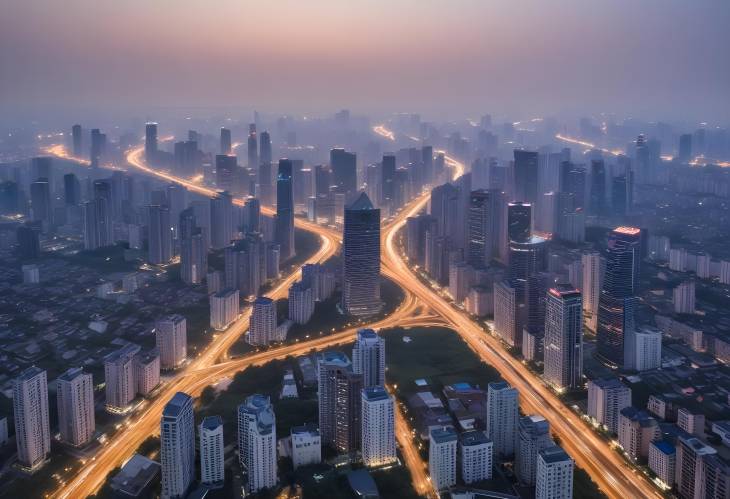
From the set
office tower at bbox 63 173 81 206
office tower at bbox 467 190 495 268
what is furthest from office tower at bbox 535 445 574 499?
office tower at bbox 63 173 81 206

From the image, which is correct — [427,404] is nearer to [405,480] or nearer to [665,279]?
[405,480]

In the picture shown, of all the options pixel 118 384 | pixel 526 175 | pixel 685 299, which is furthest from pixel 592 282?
pixel 526 175

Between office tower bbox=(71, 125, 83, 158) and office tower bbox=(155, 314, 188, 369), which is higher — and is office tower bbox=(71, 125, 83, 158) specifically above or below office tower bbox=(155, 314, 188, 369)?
above

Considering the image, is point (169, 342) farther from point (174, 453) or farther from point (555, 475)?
point (555, 475)

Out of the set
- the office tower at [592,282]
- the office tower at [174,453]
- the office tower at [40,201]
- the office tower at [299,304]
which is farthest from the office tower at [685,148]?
the office tower at [174,453]

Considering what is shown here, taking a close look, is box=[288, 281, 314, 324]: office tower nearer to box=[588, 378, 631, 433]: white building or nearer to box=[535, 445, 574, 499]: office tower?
box=[588, 378, 631, 433]: white building

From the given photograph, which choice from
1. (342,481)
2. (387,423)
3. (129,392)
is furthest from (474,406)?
(129,392)
